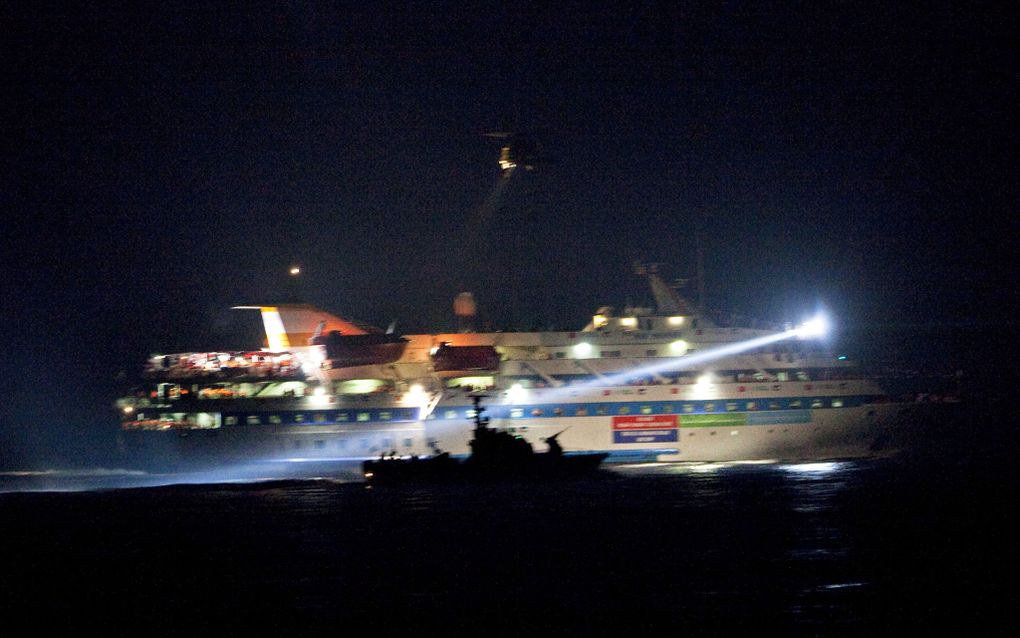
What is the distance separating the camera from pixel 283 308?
153ft

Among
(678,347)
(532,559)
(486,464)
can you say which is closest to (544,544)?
(532,559)

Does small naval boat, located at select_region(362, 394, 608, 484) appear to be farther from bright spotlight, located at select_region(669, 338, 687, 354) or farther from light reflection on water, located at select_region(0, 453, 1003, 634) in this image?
bright spotlight, located at select_region(669, 338, 687, 354)

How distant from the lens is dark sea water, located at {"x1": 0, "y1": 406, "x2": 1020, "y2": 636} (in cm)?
1588

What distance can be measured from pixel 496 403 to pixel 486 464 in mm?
7626

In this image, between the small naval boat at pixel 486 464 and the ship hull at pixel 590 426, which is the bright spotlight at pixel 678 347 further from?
the small naval boat at pixel 486 464

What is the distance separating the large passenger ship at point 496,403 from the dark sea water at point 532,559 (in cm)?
520

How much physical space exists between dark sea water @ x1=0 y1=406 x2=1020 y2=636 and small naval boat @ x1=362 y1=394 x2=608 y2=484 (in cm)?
63

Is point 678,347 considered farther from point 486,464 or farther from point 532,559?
point 532,559

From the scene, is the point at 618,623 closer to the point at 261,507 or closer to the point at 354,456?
the point at 261,507

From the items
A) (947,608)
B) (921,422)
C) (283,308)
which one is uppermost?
(283,308)

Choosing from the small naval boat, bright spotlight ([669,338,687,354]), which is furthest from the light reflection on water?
bright spotlight ([669,338,687,354])

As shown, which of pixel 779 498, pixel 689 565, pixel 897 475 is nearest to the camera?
pixel 689 565

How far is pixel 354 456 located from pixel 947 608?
97.8 feet

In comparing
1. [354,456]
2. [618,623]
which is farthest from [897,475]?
[618,623]
